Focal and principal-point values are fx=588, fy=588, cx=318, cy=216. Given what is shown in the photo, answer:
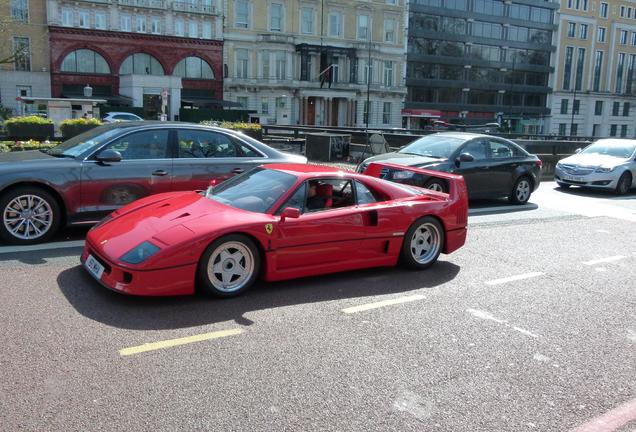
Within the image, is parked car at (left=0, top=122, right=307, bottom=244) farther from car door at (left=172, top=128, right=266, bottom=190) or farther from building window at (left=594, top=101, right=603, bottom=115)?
building window at (left=594, top=101, right=603, bottom=115)

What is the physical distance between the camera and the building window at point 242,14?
63.3 metres

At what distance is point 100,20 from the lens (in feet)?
180

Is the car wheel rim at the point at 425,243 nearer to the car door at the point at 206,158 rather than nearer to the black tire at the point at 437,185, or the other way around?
the black tire at the point at 437,185

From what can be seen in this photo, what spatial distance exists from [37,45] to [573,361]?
57.5 metres

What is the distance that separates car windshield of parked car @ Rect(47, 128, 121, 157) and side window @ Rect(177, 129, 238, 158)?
0.92 m

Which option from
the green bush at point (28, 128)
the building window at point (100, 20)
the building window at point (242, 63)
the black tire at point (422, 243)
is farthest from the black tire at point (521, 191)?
the building window at point (242, 63)

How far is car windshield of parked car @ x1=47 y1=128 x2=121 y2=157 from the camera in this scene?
8.00 m

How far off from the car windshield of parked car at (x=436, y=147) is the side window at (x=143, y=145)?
6.15m

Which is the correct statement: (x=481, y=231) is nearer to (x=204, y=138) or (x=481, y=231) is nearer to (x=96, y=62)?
(x=204, y=138)

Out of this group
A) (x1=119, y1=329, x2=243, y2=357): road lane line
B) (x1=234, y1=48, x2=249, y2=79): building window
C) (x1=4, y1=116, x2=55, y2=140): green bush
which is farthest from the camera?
(x1=234, y1=48, x2=249, y2=79): building window

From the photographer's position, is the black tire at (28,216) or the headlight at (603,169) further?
the headlight at (603,169)

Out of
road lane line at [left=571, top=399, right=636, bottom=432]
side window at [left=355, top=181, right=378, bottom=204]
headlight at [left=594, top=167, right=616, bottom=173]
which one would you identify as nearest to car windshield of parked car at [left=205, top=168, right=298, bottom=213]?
side window at [left=355, top=181, right=378, bottom=204]

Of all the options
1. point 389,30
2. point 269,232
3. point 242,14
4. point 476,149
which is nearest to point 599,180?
point 476,149

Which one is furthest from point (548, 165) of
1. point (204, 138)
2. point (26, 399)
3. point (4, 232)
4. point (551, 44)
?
point (551, 44)
